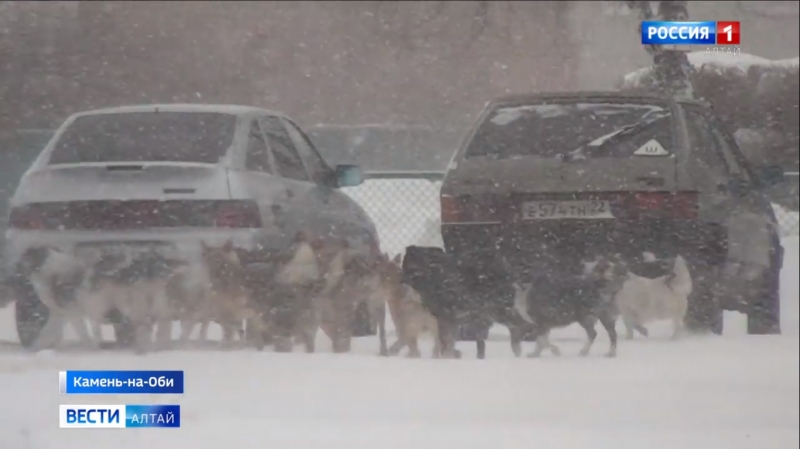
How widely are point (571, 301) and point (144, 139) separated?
176 cm

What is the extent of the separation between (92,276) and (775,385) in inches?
104

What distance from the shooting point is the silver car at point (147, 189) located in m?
3.65

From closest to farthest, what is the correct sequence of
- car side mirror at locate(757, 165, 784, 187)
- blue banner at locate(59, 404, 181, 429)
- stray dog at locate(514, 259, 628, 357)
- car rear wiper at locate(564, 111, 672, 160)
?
1. blue banner at locate(59, 404, 181, 429)
2. car rear wiper at locate(564, 111, 672, 160)
3. stray dog at locate(514, 259, 628, 357)
4. car side mirror at locate(757, 165, 784, 187)

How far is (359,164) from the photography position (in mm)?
4293

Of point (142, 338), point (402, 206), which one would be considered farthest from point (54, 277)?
point (402, 206)

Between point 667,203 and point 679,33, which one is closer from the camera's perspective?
point 679,33

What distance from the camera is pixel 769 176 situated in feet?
13.5

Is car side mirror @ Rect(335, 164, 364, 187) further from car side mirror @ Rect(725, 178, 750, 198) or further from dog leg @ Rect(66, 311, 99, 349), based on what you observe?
car side mirror @ Rect(725, 178, 750, 198)

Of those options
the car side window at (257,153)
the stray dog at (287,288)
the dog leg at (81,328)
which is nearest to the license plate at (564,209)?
the stray dog at (287,288)

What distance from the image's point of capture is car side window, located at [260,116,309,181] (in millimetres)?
3957

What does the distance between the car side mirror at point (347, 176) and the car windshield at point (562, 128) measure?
0.46 meters

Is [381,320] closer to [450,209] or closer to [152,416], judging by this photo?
[450,209]

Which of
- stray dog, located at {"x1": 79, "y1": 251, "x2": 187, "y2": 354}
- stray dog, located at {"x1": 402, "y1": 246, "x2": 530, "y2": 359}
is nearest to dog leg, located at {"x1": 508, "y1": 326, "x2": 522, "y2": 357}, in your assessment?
stray dog, located at {"x1": 402, "y1": 246, "x2": 530, "y2": 359}

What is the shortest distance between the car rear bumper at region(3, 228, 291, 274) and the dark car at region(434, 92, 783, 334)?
92 centimetres
